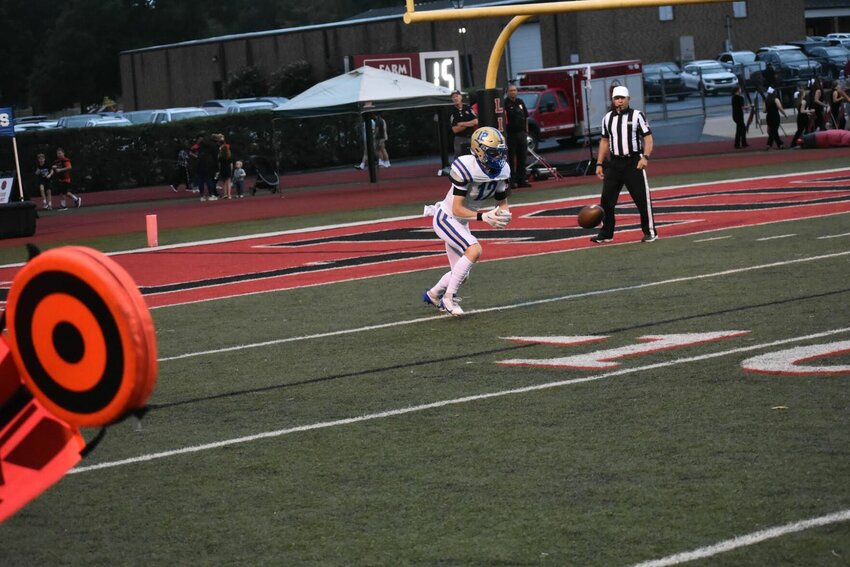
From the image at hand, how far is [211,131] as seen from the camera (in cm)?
4153

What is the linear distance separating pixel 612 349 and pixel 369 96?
2165 centimetres

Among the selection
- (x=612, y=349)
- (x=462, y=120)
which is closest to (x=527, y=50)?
(x=462, y=120)

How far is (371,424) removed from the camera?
7.62 meters

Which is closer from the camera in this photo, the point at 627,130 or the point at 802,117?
the point at 627,130

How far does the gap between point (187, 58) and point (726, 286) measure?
57476 mm

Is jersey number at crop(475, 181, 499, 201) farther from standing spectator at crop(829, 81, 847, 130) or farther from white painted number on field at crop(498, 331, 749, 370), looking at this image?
standing spectator at crop(829, 81, 847, 130)

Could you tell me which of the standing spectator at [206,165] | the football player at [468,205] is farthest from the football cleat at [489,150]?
the standing spectator at [206,165]

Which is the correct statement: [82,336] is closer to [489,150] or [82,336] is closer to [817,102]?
[489,150]

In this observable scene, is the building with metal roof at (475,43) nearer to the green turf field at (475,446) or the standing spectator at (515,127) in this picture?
the standing spectator at (515,127)

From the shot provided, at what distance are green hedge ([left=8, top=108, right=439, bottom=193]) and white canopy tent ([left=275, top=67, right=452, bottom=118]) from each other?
8048mm

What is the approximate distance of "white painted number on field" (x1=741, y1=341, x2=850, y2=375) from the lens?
26.9ft

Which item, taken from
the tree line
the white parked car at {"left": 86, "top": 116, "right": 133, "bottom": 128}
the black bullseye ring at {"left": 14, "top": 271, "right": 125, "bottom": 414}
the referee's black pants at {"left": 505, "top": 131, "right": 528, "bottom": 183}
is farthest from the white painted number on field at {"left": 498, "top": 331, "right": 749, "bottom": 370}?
the tree line

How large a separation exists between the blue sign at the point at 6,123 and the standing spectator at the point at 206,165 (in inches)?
275

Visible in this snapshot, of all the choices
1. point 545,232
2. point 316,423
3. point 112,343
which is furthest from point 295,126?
point 112,343
